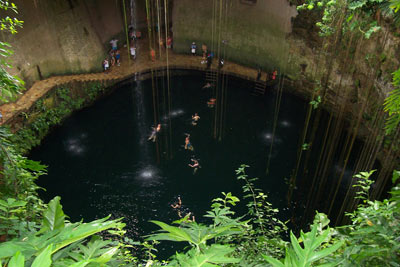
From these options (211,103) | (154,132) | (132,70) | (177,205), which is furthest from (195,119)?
(132,70)

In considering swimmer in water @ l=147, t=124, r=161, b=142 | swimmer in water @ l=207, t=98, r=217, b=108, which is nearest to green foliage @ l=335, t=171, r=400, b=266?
swimmer in water @ l=147, t=124, r=161, b=142

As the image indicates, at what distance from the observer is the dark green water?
7.62 metres

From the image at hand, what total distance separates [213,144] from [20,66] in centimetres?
567

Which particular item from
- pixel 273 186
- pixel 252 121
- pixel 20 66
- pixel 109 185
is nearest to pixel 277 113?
pixel 252 121

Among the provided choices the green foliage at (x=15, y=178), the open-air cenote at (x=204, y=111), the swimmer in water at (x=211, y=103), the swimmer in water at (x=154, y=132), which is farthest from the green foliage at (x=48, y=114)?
the green foliage at (x=15, y=178)

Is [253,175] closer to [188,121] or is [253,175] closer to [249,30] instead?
[188,121]

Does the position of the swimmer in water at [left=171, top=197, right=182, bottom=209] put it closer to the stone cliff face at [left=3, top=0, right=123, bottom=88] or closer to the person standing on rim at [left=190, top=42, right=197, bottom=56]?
the stone cliff face at [left=3, top=0, right=123, bottom=88]

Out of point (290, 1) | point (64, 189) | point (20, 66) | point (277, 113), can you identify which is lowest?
point (64, 189)

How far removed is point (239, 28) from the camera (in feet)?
40.0

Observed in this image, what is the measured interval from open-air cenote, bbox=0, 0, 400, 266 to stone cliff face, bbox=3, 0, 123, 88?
0.14 feet

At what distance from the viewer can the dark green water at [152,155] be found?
7.62m

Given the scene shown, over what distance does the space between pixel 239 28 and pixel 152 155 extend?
19.6ft

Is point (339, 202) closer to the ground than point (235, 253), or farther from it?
closer to the ground

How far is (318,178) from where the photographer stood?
827 cm
